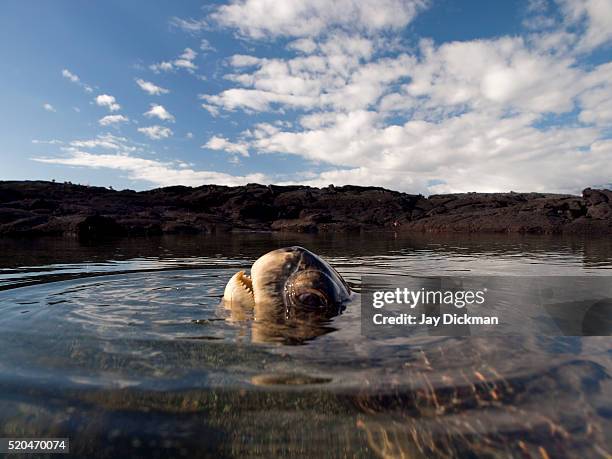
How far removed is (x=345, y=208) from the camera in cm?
5559

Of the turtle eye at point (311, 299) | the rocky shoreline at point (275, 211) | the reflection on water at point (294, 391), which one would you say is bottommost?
the reflection on water at point (294, 391)

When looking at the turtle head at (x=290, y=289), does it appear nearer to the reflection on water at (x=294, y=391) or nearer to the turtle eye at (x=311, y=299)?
the turtle eye at (x=311, y=299)

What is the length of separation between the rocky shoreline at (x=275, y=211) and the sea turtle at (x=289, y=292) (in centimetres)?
2511

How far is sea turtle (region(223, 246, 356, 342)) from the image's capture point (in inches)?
185

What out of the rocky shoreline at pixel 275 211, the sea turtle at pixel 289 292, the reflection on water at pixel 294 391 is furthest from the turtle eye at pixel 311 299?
the rocky shoreline at pixel 275 211

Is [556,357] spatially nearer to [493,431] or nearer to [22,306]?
[493,431]

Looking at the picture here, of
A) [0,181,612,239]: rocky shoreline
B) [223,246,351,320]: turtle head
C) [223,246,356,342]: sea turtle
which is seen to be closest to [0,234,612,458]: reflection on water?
[223,246,356,342]: sea turtle

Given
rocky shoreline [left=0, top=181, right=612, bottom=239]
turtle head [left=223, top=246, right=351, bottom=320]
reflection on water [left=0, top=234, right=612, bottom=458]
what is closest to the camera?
reflection on water [left=0, top=234, right=612, bottom=458]

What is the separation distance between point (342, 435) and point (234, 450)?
547 millimetres

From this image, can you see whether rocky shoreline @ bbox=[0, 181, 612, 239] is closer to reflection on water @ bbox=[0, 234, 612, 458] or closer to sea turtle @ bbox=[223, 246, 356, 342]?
sea turtle @ bbox=[223, 246, 356, 342]

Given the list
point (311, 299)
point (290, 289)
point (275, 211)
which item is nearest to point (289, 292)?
point (290, 289)

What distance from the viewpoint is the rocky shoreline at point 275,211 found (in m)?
30.3

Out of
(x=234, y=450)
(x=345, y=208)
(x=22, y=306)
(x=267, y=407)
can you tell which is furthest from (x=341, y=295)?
(x=345, y=208)

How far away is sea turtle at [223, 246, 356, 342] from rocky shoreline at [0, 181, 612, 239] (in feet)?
82.4
